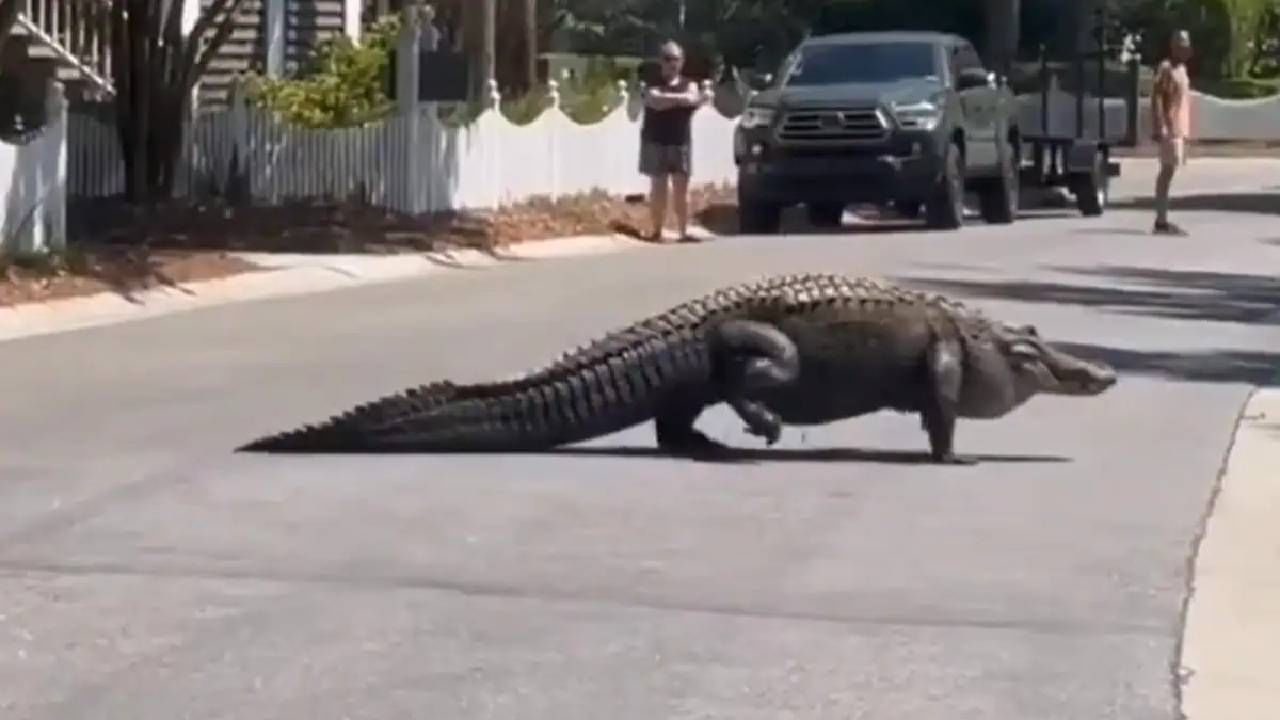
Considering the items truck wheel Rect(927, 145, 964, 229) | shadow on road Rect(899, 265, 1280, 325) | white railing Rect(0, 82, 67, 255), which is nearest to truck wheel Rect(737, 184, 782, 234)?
truck wheel Rect(927, 145, 964, 229)

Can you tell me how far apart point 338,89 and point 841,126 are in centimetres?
491

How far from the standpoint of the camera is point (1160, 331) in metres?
19.2

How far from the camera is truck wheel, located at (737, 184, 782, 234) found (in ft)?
100

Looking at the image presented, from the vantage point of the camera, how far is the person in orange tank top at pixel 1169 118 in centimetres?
3011

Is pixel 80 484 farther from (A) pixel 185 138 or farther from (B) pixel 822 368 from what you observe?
(A) pixel 185 138

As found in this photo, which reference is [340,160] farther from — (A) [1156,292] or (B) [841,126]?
(A) [1156,292]

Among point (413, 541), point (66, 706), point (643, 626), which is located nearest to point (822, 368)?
point (413, 541)

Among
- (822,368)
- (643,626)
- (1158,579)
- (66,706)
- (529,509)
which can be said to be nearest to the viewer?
(66,706)

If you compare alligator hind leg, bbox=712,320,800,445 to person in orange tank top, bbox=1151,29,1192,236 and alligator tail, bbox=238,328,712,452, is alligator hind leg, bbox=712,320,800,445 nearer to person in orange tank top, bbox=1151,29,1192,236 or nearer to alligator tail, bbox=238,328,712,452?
alligator tail, bbox=238,328,712,452

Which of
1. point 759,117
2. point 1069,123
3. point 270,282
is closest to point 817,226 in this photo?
point 759,117

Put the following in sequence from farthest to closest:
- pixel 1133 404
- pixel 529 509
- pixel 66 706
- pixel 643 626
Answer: pixel 1133 404 → pixel 529 509 → pixel 643 626 → pixel 66 706

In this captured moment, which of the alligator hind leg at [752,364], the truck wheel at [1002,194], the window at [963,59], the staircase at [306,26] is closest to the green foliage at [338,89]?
the staircase at [306,26]

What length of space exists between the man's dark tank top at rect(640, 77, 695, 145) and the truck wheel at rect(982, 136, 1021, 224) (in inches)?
191

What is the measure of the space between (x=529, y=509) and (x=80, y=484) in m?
1.86
